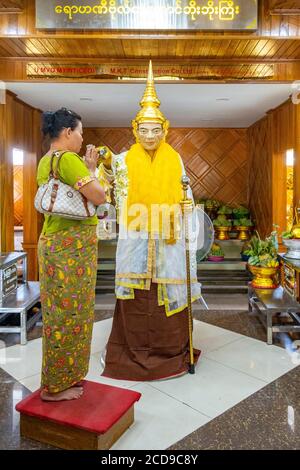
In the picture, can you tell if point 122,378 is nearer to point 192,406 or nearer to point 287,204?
point 192,406

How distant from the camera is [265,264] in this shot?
155 inches

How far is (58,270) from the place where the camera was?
6.02ft

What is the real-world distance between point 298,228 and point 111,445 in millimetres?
2596

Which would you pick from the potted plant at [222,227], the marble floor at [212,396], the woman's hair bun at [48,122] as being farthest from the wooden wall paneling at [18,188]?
the woman's hair bun at [48,122]

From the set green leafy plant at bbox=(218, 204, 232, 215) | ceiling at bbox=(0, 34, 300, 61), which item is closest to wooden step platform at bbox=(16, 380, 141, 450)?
ceiling at bbox=(0, 34, 300, 61)

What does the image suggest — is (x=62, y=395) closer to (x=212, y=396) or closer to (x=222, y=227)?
(x=212, y=396)

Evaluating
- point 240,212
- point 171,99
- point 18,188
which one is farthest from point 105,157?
point 18,188

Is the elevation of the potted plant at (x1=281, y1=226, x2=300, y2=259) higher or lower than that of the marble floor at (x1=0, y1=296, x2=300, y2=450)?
higher

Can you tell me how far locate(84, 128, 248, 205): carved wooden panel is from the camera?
7.06 meters

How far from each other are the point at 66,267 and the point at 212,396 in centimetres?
136

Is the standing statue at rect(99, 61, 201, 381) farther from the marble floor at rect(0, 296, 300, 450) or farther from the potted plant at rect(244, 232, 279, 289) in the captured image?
the potted plant at rect(244, 232, 279, 289)

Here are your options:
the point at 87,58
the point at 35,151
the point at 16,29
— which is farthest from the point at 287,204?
the point at 16,29

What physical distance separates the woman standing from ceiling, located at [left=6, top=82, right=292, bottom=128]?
8.31ft

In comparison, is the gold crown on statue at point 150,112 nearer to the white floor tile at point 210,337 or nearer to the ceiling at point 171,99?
the ceiling at point 171,99
